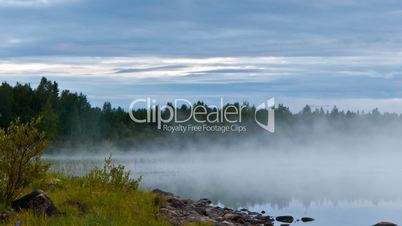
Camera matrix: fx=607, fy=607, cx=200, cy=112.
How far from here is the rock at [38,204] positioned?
13383 millimetres

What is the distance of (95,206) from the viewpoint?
15391mm

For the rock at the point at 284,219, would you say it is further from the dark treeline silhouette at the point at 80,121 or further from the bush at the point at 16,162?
the dark treeline silhouette at the point at 80,121

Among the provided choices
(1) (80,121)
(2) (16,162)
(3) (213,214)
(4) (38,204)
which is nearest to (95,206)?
(4) (38,204)

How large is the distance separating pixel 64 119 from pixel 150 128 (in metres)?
30.1

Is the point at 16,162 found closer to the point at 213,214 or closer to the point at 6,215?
the point at 6,215

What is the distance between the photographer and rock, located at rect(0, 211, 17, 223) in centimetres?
1277

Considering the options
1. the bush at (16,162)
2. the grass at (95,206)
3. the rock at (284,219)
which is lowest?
the rock at (284,219)

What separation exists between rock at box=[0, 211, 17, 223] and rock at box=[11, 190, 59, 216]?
0.30m

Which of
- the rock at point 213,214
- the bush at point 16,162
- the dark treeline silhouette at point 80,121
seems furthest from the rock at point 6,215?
the dark treeline silhouette at point 80,121

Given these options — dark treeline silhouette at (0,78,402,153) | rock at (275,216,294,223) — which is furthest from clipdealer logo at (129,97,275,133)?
rock at (275,216,294,223)

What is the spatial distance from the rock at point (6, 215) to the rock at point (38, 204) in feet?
0.99

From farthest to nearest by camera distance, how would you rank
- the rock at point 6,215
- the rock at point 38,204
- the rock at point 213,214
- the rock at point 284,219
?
the rock at point 284,219 → the rock at point 213,214 → the rock at point 38,204 → the rock at point 6,215

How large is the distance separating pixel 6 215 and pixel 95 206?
2.82 metres

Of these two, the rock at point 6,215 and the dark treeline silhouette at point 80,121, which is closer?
the rock at point 6,215
